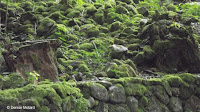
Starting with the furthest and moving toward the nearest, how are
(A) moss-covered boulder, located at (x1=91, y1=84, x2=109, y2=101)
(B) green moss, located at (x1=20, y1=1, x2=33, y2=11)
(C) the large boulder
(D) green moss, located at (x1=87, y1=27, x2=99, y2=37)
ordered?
(B) green moss, located at (x1=20, y1=1, x2=33, y2=11) → (D) green moss, located at (x1=87, y1=27, x2=99, y2=37) → (C) the large boulder → (A) moss-covered boulder, located at (x1=91, y1=84, x2=109, y2=101)

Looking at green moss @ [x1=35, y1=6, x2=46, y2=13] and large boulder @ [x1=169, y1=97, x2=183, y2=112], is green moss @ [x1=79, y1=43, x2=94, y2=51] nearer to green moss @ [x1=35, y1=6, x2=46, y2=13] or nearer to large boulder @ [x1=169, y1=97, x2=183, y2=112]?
large boulder @ [x1=169, y1=97, x2=183, y2=112]

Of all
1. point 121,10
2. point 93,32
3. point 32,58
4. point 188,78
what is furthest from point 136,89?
point 121,10

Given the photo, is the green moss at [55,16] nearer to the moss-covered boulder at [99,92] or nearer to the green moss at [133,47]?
the green moss at [133,47]

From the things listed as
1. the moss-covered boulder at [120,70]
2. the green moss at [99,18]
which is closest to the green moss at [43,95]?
the moss-covered boulder at [120,70]

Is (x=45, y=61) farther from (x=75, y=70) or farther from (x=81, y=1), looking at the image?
(x=81, y=1)

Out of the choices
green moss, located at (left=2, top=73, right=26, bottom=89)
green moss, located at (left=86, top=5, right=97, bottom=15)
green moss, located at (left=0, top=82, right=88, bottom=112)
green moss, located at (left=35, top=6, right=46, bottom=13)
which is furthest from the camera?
green moss, located at (left=86, top=5, right=97, bottom=15)

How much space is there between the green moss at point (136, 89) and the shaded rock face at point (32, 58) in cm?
196

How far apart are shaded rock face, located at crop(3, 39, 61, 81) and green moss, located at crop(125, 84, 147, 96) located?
6.45 ft

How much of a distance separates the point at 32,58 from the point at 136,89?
2.90m

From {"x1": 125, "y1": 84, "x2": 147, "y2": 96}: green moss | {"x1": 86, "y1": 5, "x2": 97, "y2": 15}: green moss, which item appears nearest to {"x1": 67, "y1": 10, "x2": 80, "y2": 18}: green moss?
{"x1": 86, "y1": 5, "x2": 97, "y2": 15}: green moss

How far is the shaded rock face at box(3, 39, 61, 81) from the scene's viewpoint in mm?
7133

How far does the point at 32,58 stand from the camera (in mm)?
7219

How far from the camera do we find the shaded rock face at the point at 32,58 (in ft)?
23.4

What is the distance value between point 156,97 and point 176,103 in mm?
686
